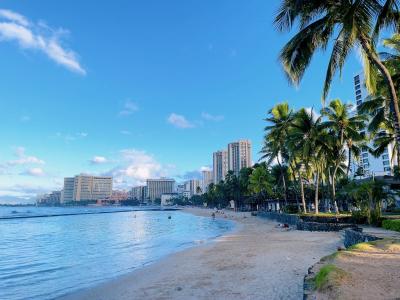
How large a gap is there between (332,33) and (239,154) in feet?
559

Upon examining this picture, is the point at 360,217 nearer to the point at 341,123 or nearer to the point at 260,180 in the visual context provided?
the point at 341,123

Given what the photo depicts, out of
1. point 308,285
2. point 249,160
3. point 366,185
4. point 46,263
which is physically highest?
point 249,160

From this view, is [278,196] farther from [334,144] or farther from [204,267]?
[204,267]

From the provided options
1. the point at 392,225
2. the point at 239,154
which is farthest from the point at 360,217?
the point at 239,154

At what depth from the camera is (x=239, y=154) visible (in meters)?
182

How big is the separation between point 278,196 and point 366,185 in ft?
160

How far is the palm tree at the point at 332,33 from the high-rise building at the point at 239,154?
16629 centimetres

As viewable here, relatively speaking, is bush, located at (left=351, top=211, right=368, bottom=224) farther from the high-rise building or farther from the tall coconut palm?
the high-rise building

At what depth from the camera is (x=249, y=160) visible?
182500 millimetres

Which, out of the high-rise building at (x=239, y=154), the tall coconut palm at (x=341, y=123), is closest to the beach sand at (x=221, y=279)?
the tall coconut palm at (x=341, y=123)

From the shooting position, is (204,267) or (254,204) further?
(254,204)

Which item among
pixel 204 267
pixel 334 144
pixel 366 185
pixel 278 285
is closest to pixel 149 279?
pixel 204 267

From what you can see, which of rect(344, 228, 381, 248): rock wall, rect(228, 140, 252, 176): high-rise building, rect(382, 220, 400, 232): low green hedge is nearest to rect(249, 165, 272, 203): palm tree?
rect(382, 220, 400, 232): low green hedge

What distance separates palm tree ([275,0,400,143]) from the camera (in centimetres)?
1057
